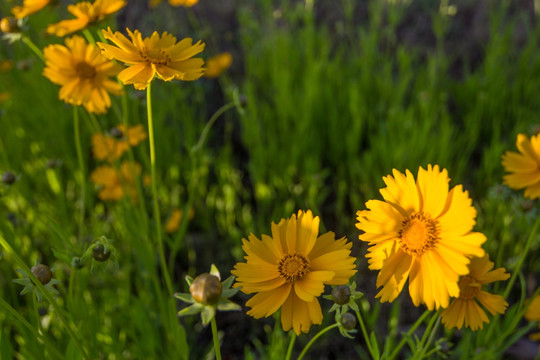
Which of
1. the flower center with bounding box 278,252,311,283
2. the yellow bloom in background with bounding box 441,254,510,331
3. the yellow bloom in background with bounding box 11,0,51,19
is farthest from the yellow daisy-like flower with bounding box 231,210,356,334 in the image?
the yellow bloom in background with bounding box 11,0,51,19

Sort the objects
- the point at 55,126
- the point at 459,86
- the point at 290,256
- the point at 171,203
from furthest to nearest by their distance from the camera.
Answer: the point at 459,86, the point at 55,126, the point at 171,203, the point at 290,256

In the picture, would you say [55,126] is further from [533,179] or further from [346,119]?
[533,179]

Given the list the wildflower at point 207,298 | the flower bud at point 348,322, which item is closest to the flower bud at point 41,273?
the wildflower at point 207,298

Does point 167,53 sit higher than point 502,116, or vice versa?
point 167,53

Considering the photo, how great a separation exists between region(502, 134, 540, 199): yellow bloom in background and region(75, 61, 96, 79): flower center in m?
0.98

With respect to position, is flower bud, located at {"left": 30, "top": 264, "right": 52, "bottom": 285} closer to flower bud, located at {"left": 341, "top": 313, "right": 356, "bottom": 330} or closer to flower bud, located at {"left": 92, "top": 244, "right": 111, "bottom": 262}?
flower bud, located at {"left": 92, "top": 244, "right": 111, "bottom": 262}

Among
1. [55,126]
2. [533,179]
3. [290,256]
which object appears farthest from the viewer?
[55,126]

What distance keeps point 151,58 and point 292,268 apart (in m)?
0.41

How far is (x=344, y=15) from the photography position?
114 inches

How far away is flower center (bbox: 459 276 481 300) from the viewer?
2.45 ft

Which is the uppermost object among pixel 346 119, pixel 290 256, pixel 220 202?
pixel 290 256

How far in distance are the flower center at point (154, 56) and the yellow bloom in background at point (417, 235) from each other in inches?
16.5

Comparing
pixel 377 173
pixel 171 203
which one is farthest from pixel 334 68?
pixel 171 203

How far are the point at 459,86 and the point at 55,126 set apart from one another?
1.78m
